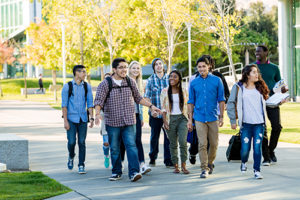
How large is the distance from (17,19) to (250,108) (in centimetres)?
7881

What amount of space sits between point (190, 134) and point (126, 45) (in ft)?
119

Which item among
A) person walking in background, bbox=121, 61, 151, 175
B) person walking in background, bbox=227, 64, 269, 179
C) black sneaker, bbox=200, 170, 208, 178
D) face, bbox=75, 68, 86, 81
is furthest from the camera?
face, bbox=75, 68, 86, 81

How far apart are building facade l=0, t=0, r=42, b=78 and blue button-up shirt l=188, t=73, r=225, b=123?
229ft

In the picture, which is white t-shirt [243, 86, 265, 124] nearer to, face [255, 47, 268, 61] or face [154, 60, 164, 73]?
face [255, 47, 268, 61]

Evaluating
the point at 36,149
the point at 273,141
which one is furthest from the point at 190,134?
the point at 36,149

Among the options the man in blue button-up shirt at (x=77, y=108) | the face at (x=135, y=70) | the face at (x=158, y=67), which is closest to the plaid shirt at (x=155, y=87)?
the face at (x=158, y=67)

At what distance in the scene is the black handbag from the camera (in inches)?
391

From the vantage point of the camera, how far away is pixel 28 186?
26.5 ft

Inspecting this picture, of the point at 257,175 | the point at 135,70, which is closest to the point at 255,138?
the point at 257,175

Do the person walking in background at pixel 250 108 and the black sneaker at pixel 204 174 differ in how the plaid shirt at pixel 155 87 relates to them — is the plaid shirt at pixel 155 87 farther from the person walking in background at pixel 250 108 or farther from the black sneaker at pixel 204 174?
the black sneaker at pixel 204 174

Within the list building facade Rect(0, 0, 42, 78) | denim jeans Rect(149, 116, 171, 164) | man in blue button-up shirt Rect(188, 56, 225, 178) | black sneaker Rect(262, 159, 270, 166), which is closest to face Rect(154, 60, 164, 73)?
denim jeans Rect(149, 116, 171, 164)

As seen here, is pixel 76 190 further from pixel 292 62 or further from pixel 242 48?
pixel 242 48

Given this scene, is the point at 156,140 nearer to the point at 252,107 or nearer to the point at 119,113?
the point at 119,113

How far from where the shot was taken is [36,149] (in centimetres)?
1229
